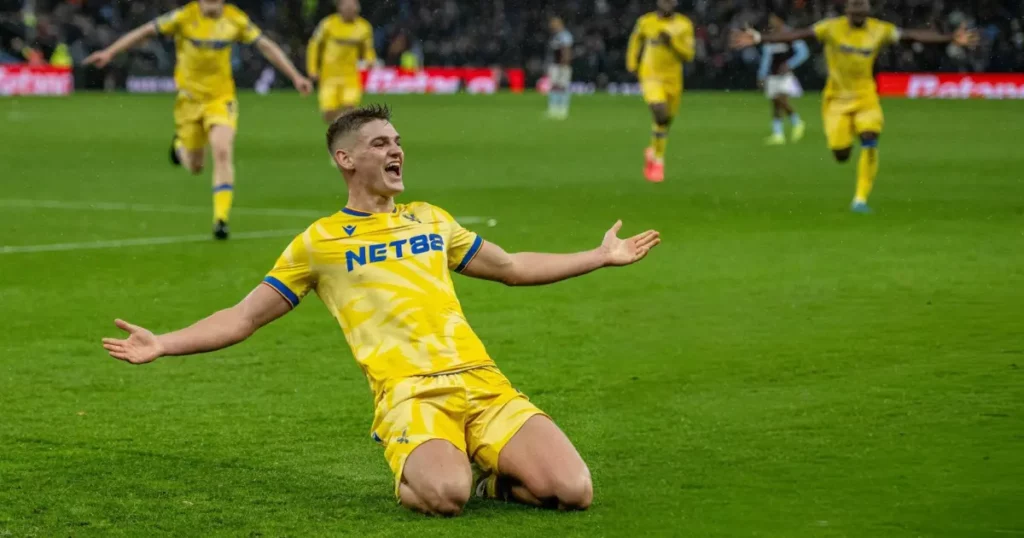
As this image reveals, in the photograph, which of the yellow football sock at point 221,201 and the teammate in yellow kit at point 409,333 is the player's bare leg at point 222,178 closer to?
the yellow football sock at point 221,201

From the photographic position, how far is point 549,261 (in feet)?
22.7

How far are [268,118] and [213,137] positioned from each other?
73.7ft

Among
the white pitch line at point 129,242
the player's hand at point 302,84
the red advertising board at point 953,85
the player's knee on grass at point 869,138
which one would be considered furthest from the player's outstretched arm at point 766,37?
the red advertising board at point 953,85

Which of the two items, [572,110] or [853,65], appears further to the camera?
[572,110]

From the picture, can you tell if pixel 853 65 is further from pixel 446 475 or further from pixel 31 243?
pixel 446 475

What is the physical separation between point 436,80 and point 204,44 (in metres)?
38.1

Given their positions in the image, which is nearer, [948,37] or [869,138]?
[869,138]

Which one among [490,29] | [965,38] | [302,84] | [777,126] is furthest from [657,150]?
[490,29]

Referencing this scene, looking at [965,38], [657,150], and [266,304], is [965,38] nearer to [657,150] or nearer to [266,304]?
[657,150]

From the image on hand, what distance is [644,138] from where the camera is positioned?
3159 cm

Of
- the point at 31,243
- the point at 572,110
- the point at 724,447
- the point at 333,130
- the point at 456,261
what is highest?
the point at 333,130

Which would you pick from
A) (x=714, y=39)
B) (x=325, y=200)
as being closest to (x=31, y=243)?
(x=325, y=200)

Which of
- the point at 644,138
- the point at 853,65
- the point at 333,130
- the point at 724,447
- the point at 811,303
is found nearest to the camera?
the point at 333,130

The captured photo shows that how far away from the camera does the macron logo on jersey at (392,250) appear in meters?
6.55
